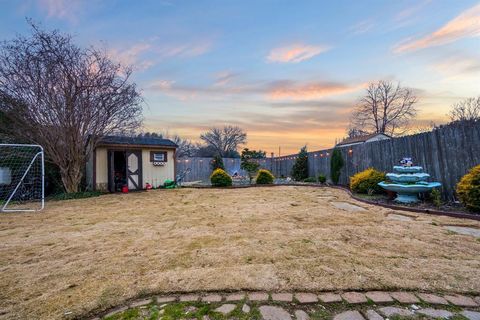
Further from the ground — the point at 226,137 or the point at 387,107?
the point at 387,107

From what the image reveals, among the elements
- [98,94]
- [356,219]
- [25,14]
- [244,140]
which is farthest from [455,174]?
[244,140]

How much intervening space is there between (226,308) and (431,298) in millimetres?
1412

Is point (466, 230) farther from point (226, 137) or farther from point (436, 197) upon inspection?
point (226, 137)

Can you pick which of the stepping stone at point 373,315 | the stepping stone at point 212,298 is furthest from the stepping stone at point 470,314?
the stepping stone at point 212,298

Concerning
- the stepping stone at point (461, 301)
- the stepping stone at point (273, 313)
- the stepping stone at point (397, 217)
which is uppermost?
the stepping stone at point (273, 313)

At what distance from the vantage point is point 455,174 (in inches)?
209

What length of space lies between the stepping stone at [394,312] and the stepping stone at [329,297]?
257 millimetres

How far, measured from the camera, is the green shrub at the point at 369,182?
6.92 meters

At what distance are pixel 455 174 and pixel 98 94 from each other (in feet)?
34.7

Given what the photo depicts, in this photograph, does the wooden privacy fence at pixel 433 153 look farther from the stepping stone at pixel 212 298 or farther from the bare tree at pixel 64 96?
the bare tree at pixel 64 96

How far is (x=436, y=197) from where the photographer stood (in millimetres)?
5223

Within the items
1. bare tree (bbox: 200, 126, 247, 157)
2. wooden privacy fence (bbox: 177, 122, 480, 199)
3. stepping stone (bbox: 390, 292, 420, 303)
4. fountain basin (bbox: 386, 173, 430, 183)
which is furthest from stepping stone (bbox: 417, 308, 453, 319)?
bare tree (bbox: 200, 126, 247, 157)

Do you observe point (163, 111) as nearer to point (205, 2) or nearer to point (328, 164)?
point (205, 2)

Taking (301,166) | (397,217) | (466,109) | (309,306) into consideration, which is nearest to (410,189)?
(397,217)
